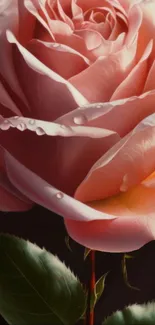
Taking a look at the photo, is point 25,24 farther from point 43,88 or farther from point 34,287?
point 34,287

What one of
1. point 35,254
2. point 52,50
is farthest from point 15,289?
point 52,50

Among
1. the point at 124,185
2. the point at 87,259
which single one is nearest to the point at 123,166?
the point at 124,185

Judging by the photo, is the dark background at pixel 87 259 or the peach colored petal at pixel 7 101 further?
the dark background at pixel 87 259

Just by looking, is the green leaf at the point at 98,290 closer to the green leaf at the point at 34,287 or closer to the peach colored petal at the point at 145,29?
the green leaf at the point at 34,287

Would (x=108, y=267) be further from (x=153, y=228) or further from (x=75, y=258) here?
(x=153, y=228)

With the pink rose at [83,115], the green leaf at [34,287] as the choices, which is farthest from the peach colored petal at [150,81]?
the green leaf at [34,287]

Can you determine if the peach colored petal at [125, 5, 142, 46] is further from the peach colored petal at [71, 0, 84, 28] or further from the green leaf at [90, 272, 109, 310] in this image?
the green leaf at [90, 272, 109, 310]

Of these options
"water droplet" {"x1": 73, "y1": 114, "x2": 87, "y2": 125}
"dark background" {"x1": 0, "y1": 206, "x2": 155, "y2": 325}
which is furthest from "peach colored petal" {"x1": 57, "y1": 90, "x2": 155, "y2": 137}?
"dark background" {"x1": 0, "y1": 206, "x2": 155, "y2": 325}
